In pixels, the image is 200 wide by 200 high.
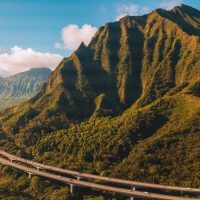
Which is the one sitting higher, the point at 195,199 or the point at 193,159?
the point at 193,159

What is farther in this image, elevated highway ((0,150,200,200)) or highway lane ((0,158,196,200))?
elevated highway ((0,150,200,200))

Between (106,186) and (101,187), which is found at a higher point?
(106,186)

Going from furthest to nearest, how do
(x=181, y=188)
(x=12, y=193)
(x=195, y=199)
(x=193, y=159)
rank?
1. (x=193, y=159)
2. (x=12, y=193)
3. (x=181, y=188)
4. (x=195, y=199)

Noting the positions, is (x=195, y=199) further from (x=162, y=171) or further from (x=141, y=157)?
(x=141, y=157)

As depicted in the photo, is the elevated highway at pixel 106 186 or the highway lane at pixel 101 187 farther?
the elevated highway at pixel 106 186

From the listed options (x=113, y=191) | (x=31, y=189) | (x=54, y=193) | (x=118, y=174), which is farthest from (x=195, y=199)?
(x=31, y=189)

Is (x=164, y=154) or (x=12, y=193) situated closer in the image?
(x=12, y=193)

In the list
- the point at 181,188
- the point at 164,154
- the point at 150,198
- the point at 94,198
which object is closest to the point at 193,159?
the point at 164,154

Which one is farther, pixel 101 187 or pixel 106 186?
pixel 106 186

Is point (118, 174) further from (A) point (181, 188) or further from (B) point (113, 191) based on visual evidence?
(A) point (181, 188)

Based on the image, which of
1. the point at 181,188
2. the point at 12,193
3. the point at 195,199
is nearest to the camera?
the point at 195,199
